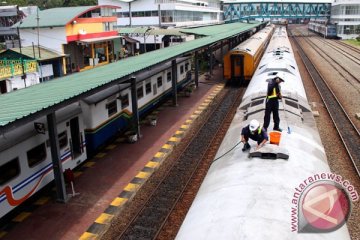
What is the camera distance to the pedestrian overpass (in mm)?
111438

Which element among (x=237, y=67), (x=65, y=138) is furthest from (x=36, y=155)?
(x=237, y=67)

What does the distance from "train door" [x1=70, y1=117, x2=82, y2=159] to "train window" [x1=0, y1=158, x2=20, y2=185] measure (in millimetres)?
3212

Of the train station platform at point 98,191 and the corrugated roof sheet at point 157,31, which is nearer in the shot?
the train station platform at point 98,191

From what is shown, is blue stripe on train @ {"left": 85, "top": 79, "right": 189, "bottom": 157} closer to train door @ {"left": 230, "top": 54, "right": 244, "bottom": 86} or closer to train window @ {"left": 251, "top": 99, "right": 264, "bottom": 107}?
train window @ {"left": 251, "top": 99, "right": 264, "bottom": 107}

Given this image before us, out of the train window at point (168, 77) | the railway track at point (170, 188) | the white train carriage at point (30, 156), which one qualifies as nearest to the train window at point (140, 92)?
the railway track at point (170, 188)

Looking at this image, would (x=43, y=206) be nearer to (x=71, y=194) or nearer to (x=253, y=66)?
(x=71, y=194)

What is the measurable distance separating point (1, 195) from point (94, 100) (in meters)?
6.27

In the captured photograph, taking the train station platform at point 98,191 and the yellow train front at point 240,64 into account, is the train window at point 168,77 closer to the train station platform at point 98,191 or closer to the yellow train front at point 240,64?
the train station platform at point 98,191

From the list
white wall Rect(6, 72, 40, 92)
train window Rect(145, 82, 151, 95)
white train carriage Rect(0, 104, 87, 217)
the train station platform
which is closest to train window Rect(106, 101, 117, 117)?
the train station platform

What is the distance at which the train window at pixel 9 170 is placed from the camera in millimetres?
10727

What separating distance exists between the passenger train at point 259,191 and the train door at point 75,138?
6.82 meters

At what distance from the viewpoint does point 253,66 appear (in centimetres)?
3184

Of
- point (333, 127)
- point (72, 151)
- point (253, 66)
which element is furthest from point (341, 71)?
point (72, 151)

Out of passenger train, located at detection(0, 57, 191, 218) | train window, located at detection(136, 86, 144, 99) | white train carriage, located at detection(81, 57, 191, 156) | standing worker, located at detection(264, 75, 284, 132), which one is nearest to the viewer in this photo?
standing worker, located at detection(264, 75, 284, 132)
